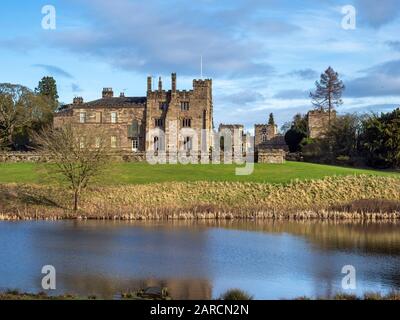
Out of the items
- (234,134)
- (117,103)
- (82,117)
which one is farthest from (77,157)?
(234,134)

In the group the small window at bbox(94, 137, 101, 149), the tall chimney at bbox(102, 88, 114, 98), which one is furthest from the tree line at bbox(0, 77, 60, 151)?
the small window at bbox(94, 137, 101, 149)

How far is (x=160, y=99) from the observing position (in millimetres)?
69812

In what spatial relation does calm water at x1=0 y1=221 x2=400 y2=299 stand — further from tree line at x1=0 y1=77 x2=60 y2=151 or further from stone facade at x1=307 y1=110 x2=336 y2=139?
stone facade at x1=307 y1=110 x2=336 y2=139

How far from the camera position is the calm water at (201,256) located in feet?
62.1

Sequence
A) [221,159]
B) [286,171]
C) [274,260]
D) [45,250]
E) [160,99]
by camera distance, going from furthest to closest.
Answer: [160,99] < [221,159] < [286,171] < [45,250] < [274,260]

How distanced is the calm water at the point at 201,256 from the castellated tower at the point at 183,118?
3443 cm

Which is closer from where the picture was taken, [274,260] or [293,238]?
[274,260]

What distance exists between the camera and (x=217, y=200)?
40.2m

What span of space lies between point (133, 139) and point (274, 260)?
48558 mm

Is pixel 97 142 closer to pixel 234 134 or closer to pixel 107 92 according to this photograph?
pixel 107 92

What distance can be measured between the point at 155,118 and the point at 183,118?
338 centimetres

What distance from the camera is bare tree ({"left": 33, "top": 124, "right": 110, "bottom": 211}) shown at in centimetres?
3906
